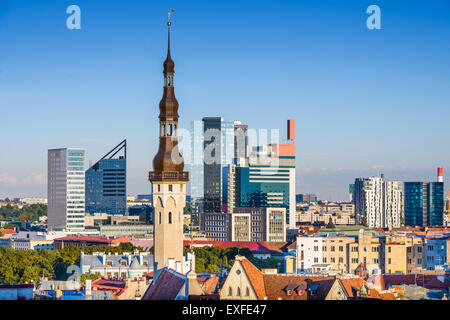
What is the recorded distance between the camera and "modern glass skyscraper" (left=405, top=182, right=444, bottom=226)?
5671 inches

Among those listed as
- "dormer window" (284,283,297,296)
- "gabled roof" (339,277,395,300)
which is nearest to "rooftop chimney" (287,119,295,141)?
"gabled roof" (339,277,395,300)

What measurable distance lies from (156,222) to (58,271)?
98.0 ft

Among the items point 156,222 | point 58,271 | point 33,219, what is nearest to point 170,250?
point 156,222

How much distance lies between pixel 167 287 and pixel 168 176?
32.2 feet

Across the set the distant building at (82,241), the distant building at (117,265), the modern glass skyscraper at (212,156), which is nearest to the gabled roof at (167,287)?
the distant building at (117,265)

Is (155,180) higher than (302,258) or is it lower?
higher

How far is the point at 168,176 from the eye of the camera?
41.2 meters

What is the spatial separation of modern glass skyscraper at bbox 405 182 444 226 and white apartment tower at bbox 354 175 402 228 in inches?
239

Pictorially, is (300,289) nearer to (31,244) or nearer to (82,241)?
(82,241)

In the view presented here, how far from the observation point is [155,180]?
41.5 meters
